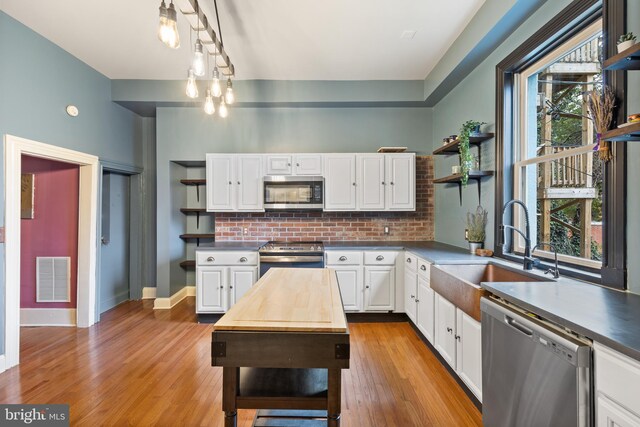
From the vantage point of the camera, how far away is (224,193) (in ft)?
12.4

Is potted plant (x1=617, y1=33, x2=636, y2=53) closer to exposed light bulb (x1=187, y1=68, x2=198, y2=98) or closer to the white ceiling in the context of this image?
the white ceiling

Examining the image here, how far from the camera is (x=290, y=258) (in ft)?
11.2

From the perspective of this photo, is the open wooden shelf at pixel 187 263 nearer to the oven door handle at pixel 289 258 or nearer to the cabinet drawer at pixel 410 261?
the oven door handle at pixel 289 258

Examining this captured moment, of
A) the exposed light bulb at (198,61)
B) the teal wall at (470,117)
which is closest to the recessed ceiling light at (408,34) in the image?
the teal wall at (470,117)

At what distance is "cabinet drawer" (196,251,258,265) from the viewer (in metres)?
3.49

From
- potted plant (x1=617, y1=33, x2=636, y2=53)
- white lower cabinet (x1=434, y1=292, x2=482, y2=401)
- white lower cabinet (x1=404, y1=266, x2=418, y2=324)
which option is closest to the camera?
potted plant (x1=617, y1=33, x2=636, y2=53)

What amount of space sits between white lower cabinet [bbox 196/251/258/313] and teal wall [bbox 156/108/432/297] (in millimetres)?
851

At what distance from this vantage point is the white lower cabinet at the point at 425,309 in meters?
2.66

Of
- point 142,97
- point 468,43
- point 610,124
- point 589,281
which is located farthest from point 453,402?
point 142,97

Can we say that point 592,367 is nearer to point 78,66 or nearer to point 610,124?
point 610,124

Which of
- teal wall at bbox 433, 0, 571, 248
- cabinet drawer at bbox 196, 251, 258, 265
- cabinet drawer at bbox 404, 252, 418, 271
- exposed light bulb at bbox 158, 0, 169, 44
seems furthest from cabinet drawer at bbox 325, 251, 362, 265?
exposed light bulb at bbox 158, 0, 169, 44

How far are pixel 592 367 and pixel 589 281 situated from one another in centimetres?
90

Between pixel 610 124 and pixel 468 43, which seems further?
pixel 468 43

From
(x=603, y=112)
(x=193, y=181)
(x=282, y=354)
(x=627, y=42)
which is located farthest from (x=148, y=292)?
(x=627, y=42)
